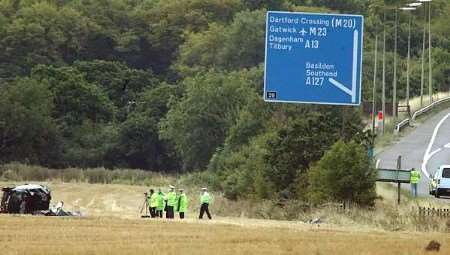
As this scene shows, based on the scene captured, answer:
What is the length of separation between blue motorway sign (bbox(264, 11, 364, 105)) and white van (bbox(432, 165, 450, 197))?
1152cm

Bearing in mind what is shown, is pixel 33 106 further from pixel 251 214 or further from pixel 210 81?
pixel 251 214

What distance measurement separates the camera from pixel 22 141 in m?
91.8

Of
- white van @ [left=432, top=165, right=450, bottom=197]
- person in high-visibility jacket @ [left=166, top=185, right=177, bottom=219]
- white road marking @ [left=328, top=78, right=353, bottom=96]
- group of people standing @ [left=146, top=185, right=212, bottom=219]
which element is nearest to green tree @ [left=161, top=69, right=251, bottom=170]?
white van @ [left=432, top=165, right=450, bottom=197]

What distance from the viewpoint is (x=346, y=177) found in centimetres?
4144

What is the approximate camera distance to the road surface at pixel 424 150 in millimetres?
59562

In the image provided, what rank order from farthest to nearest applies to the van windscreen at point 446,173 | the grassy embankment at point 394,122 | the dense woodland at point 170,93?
the grassy embankment at point 394,122, the dense woodland at point 170,93, the van windscreen at point 446,173

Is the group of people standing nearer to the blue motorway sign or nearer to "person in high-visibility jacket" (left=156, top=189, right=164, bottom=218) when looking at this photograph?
"person in high-visibility jacket" (left=156, top=189, right=164, bottom=218)

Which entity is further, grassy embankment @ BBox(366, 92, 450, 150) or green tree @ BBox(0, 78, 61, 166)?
green tree @ BBox(0, 78, 61, 166)

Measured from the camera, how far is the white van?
48.5 meters

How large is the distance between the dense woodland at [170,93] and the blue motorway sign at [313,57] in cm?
361

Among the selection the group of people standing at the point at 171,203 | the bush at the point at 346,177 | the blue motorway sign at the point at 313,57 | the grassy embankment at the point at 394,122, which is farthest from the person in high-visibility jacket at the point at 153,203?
the grassy embankment at the point at 394,122

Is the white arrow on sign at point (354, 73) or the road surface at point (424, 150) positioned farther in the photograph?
the road surface at point (424, 150)

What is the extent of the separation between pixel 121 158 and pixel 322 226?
205ft

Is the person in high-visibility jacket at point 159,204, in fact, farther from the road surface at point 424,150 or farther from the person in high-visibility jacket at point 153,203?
the road surface at point 424,150
